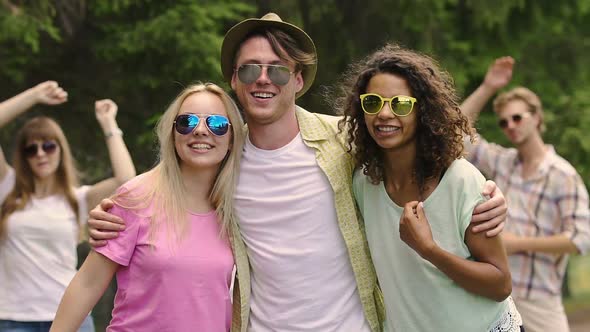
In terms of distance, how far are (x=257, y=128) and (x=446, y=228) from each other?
1036mm

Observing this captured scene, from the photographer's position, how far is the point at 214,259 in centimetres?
390

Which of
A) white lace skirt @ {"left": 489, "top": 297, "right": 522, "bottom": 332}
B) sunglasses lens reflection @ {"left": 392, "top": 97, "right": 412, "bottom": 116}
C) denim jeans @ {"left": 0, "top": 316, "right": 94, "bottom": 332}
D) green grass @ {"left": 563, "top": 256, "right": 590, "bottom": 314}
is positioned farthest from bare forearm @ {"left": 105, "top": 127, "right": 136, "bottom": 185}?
green grass @ {"left": 563, "top": 256, "right": 590, "bottom": 314}

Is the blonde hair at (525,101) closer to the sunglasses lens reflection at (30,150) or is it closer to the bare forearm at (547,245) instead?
the bare forearm at (547,245)

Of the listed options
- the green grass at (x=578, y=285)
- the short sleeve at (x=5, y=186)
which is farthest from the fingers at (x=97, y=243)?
the green grass at (x=578, y=285)

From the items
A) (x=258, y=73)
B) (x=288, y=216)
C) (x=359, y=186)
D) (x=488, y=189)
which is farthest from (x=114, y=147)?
(x=488, y=189)

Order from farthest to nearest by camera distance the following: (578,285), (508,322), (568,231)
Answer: (578,285)
(568,231)
(508,322)

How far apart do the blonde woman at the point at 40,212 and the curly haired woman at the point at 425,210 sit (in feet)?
6.95

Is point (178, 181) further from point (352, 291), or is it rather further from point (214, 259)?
point (352, 291)

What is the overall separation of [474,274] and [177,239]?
47.4 inches

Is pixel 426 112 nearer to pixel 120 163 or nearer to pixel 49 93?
pixel 120 163

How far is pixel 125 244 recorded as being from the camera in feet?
12.7

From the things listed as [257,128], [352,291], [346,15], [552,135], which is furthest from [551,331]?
[346,15]

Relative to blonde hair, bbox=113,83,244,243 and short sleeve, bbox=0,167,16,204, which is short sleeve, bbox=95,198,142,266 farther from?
short sleeve, bbox=0,167,16,204

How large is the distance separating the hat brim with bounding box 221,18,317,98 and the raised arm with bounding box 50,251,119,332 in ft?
3.50
